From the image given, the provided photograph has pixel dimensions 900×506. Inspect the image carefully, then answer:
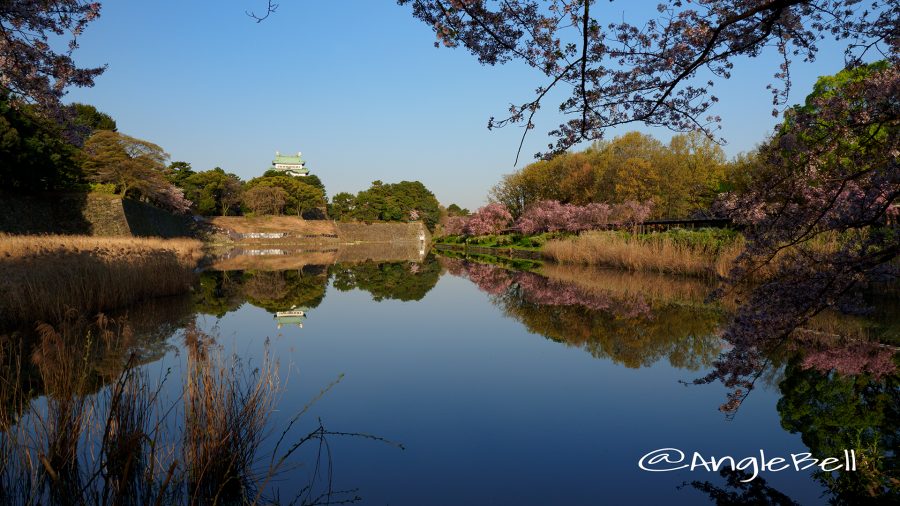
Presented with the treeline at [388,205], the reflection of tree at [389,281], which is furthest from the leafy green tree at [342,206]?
the reflection of tree at [389,281]

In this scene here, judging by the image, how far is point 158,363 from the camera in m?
7.91

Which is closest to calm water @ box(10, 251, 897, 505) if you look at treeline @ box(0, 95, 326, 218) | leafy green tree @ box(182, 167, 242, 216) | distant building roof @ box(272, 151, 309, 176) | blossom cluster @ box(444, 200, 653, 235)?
treeline @ box(0, 95, 326, 218)

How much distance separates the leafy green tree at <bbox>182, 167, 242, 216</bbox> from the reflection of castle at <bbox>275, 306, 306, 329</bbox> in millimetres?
58837

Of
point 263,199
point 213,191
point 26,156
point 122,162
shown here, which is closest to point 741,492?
point 26,156

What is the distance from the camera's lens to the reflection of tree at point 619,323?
29.6 feet

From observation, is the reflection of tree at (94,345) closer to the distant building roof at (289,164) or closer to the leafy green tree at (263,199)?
the leafy green tree at (263,199)

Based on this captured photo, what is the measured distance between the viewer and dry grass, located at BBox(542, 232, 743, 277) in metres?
18.5

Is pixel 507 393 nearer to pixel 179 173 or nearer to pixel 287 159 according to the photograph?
pixel 179 173

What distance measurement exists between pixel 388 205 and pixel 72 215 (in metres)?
56.0

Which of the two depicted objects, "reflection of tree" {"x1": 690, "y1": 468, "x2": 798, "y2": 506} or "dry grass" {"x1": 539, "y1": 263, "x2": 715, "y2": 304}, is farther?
"dry grass" {"x1": 539, "y1": 263, "x2": 715, "y2": 304}

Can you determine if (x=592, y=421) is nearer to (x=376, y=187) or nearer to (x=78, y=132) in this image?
(x=78, y=132)

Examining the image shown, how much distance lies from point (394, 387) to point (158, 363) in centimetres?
369

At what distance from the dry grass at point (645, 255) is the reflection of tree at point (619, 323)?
506cm

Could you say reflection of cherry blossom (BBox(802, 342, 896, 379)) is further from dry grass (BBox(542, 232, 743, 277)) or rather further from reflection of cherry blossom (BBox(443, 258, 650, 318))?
dry grass (BBox(542, 232, 743, 277))
